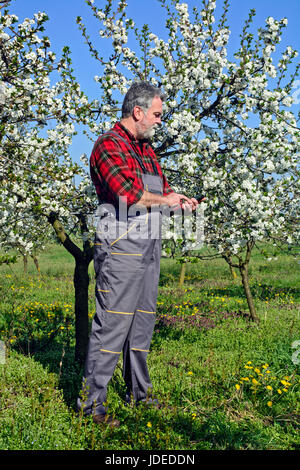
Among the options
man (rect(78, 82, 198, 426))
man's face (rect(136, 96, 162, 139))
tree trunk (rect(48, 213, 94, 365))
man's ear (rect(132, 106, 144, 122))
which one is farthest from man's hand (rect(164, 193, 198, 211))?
tree trunk (rect(48, 213, 94, 365))

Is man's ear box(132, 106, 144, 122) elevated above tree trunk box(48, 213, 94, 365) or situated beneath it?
elevated above

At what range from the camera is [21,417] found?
3520mm

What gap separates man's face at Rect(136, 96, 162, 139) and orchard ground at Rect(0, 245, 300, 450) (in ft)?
7.89

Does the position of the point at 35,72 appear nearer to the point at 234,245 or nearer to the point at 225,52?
the point at 225,52

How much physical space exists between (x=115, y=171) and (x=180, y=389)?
2.48 meters

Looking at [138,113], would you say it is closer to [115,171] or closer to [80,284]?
[115,171]

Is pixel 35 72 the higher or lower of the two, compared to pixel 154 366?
higher

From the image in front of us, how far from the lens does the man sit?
3363mm

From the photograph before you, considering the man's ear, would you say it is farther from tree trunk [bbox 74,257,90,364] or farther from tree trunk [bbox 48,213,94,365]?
tree trunk [bbox 74,257,90,364]

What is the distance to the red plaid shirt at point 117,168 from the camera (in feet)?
10.8

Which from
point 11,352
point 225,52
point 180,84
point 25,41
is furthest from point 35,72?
point 11,352

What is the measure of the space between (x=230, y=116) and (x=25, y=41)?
2.91 meters

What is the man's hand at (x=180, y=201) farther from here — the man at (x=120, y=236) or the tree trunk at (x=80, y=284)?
the tree trunk at (x=80, y=284)

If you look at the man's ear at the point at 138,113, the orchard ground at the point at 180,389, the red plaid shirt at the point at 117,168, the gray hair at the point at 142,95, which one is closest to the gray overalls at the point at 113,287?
the red plaid shirt at the point at 117,168
